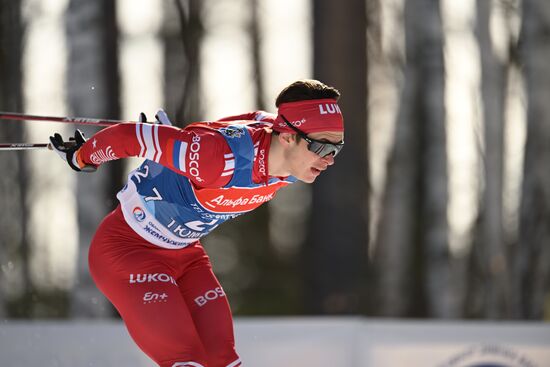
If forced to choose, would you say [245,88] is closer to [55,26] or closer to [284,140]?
[55,26]

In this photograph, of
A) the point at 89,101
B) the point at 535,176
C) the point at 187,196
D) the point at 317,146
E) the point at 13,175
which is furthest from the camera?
the point at 13,175

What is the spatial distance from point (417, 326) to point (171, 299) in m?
2.07

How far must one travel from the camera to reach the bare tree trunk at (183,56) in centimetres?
1428

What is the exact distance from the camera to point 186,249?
4.65 metres

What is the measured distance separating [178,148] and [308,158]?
22.0 inches

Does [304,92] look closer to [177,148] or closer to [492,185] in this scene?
[177,148]

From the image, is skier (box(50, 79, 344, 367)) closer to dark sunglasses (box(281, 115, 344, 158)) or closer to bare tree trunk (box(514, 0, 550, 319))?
dark sunglasses (box(281, 115, 344, 158))

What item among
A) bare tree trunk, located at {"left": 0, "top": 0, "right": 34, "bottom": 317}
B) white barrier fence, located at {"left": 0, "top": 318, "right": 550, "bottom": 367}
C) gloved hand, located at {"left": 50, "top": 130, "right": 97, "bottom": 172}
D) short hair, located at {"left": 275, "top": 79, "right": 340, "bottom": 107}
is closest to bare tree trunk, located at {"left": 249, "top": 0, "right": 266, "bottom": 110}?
bare tree trunk, located at {"left": 0, "top": 0, "right": 34, "bottom": 317}

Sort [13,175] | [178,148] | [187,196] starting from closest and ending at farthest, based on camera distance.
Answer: [178,148]
[187,196]
[13,175]

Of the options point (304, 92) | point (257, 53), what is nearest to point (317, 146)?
point (304, 92)

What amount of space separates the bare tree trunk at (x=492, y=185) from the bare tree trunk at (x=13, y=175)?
18.7 ft

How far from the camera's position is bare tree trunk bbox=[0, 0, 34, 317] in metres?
13.9

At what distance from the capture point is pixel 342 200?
26.3 feet

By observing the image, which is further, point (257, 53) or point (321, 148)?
point (257, 53)
